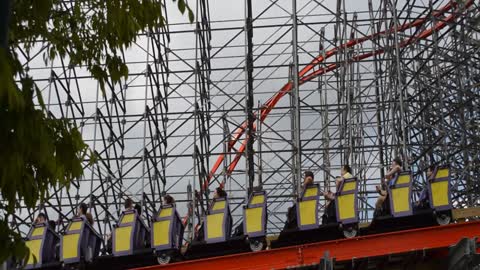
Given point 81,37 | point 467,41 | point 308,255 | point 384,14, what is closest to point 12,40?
point 81,37

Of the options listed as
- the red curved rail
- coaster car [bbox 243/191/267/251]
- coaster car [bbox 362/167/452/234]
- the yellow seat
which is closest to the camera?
coaster car [bbox 362/167/452/234]

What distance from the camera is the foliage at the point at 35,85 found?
174 inches

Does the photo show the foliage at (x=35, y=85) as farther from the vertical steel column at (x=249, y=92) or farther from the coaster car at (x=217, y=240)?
the vertical steel column at (x=249, y=92)

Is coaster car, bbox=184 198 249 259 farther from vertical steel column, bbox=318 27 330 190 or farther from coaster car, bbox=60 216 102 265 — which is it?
vertical steel column, bbox=318 27 330 190

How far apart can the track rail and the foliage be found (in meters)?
7.02

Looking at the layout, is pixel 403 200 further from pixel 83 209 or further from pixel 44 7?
pixel 44 7

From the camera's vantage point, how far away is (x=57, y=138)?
16.0ft

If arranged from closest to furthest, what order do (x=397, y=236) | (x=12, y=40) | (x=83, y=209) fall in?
(x=12, y=40)
(x=397, y=236)
(x=83, y=209)

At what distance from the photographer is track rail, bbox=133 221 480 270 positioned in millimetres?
11977

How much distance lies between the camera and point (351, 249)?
39.9 ft

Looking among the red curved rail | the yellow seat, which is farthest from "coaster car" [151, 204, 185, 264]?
the red curved rail

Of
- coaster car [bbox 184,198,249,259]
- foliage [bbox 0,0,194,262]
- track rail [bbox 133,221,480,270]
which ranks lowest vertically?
foliage [bbox 0,0,194,262]

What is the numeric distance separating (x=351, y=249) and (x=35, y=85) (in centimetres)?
809

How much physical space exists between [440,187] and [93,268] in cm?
516
